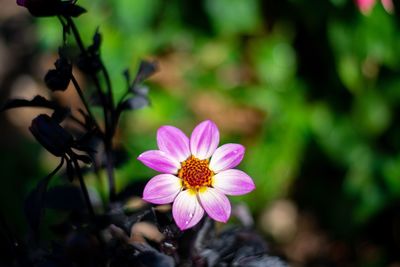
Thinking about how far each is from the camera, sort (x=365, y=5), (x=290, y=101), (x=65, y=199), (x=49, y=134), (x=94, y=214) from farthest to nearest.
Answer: (x=290, y=101) → (x=365, y=5) → (x=65, y=199) → (x=94, y=214) → (x=49, y=134)

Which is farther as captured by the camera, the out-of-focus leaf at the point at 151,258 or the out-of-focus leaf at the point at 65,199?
the out-of-focus leaf at the point at 65,199

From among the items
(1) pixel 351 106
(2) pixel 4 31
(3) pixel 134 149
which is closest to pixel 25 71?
(2) pixel 4 31

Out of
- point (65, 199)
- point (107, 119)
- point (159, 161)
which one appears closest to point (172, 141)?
point (159, 161)

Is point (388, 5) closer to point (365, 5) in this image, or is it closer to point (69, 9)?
point (365, 5)

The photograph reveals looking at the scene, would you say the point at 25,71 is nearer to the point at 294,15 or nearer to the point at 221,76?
A: the point at 221,76

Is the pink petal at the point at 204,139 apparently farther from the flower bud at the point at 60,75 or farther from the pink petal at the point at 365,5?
the pink petal at the point at 365,5

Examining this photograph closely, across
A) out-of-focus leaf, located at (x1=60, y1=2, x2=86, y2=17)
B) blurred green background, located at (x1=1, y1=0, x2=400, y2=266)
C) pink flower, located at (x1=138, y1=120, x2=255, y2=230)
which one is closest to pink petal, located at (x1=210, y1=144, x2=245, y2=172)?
pink flower, located at (x1=138, y1=120, x2=255, y2=230)

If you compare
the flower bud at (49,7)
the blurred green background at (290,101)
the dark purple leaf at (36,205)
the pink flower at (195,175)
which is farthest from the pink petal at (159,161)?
the blurred green background at (290,101)

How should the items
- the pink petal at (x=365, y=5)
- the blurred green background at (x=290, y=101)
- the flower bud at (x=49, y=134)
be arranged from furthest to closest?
the blurred green background at (x=290, y=101), the pink petal at (x=365, y=5), the flower bud at (x=49, y=134)
